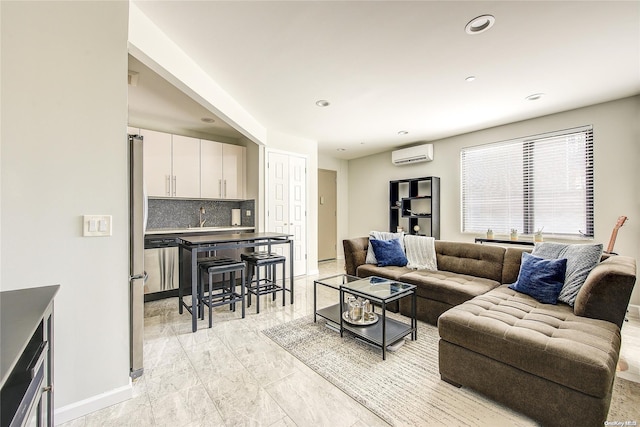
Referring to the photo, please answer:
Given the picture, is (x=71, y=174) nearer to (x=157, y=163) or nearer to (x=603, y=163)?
(x=157, y=163)

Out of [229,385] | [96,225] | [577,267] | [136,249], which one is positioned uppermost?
[96,225]

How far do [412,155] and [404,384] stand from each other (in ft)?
13.6

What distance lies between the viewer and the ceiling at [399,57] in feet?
5.69

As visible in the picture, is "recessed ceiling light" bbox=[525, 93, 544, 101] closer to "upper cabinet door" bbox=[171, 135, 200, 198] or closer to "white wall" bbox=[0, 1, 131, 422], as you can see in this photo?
"white wall" bbox=[0, 1, 131, 422]

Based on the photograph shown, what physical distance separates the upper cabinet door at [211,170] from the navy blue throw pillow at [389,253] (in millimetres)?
2623

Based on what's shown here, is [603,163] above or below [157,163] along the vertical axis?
below

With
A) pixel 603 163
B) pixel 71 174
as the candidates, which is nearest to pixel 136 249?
pixel 71 174

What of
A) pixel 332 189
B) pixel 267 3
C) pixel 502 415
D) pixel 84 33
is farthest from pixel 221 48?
pixel 332 189

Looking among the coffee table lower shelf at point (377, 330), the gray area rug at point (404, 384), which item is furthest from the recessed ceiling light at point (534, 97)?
the coffee table lower shelf at point (377, 330)

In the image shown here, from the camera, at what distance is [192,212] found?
4.25 metres

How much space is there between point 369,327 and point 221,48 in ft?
8.98

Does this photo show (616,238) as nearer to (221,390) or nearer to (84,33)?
(221,390)

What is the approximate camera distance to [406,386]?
1.76 m

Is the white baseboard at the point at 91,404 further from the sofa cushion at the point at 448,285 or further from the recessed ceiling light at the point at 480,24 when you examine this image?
the recessed ceiling light at the point at 480,24
